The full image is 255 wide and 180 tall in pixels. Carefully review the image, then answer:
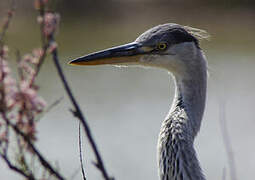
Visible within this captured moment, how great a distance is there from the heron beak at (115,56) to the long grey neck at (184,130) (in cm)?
26

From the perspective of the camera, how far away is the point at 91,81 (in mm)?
12898

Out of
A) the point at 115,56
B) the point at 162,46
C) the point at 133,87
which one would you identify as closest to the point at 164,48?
the point at 162,46

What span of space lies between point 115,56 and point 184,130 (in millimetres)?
518

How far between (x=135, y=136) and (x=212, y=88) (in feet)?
9.36

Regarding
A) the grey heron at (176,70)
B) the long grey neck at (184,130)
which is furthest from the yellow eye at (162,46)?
the long grey neck at (184,130)

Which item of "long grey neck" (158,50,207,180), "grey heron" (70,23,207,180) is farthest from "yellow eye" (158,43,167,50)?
"long grey neck" (158,50,207,180)

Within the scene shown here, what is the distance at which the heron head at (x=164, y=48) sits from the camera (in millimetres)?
3225

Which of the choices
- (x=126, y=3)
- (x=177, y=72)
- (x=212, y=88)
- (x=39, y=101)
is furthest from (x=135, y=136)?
(x=126, y=3)

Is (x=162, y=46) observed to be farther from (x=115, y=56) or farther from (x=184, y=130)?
(x=184, y=130)

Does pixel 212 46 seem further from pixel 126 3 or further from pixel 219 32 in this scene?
pixel 126 3

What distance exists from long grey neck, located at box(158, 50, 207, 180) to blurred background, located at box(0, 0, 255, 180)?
1.12ft

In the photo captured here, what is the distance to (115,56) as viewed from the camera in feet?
A: 10.3

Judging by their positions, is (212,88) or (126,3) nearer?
(212,88)

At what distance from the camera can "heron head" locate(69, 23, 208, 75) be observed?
3225 mm
